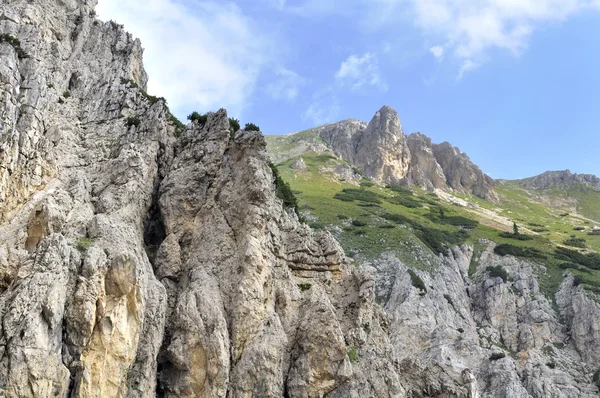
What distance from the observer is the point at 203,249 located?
3123 centimetres

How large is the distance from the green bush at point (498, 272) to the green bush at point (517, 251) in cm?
977

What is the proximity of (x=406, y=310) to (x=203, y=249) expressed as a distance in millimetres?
45304

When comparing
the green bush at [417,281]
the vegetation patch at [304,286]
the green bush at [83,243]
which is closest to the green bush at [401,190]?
the green bush at [417,281]

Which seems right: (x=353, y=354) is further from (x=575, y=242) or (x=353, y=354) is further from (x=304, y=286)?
(x=575, y=242)

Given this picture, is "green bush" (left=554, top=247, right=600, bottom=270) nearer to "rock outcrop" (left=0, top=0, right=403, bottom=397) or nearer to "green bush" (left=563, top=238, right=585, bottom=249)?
"green bush" (left=563, top=238, right=585, bottom=249)

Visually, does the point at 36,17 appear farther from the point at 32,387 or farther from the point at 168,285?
the point at 32,387

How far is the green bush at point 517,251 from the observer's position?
104 m

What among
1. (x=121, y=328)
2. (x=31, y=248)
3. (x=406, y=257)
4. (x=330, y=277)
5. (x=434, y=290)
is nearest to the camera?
(x=121, y=328)

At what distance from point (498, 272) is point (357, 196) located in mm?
49892

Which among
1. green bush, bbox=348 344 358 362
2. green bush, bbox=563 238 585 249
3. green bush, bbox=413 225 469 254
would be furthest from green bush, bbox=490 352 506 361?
green bush, bbox=563 238 585 249

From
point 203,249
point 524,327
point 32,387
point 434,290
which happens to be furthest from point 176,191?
point 524,327

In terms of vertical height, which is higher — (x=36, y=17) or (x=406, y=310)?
(x=36, y=17)

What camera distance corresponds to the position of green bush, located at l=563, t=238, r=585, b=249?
128038mm

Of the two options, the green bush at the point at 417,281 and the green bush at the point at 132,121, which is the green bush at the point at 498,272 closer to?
the green bush at the point at 417,281
